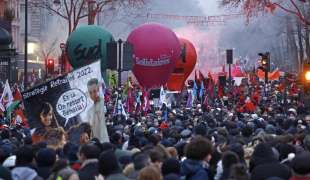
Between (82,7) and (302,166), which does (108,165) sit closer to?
(302,166)

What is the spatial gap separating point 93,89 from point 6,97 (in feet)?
28.3

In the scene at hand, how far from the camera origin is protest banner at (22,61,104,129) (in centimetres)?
1485

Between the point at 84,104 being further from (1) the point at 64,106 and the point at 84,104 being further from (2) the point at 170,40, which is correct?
(2) the point at 170,40

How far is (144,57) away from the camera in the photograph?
115ft

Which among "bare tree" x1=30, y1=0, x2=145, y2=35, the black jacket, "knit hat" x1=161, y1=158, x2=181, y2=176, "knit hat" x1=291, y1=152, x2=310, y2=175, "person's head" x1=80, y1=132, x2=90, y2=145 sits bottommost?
"person's head" x1=80, y1=132, x2=90, y2=145

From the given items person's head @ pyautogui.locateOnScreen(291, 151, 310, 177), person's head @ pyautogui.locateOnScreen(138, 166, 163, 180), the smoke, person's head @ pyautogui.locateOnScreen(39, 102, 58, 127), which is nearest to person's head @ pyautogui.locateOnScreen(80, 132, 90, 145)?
person's head @ pyautogui.locateOnScreen(39, 102, 58, 127)

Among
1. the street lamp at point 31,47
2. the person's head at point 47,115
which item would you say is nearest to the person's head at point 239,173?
the person's head at point 47,115

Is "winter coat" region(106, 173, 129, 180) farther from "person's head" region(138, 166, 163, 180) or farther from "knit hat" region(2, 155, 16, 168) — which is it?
"knit hat" region(2, 155, 16, 168)

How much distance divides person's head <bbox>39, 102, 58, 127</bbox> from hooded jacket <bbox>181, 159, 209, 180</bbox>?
595 cm

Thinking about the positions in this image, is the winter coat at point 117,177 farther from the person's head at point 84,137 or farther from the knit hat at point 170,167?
the person's head at point 84,137

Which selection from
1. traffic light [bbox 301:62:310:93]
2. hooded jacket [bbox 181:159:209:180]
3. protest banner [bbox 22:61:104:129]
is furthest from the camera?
traffic light [bbox 301:62:310:93]

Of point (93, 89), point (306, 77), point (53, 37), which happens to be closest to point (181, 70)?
point (306, 77)

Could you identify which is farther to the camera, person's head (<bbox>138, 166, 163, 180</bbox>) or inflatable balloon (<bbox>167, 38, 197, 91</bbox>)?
inflatable balloon (<bbox>167, 38, 197, 91</bbox>)

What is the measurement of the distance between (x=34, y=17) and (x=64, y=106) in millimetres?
69972
